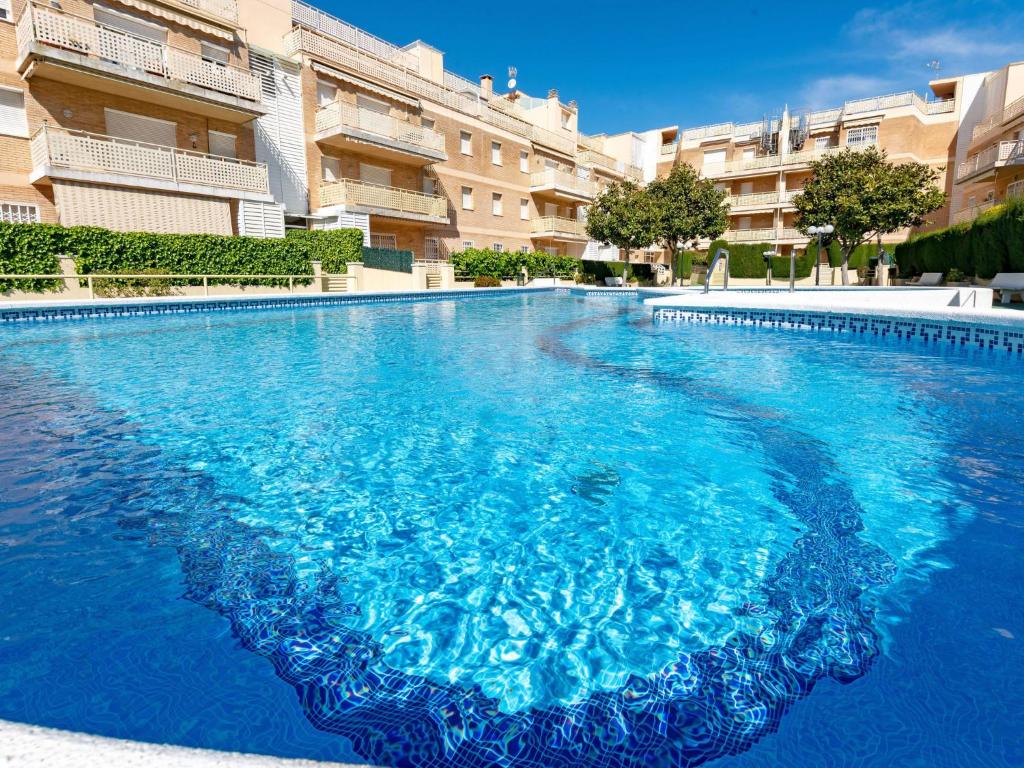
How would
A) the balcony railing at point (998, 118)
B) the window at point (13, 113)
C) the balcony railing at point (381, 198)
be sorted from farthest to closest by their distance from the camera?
the balcony railing at point (998, 118)
the balcony railing at point (381, 198)
the window at point (13, 113)

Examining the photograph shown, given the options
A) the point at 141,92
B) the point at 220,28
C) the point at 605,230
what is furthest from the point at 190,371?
the point at 605,230

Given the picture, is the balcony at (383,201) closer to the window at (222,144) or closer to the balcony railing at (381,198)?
the balcony railing at (381,198)

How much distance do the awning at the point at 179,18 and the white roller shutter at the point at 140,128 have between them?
→ 3246mm

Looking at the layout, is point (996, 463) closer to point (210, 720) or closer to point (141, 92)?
point (210, 720)

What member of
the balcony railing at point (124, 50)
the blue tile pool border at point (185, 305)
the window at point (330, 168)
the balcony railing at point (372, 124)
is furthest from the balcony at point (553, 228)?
the balcony railing at point (124, 50)

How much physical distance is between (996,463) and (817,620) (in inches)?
110

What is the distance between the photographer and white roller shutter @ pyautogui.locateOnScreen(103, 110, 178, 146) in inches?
698

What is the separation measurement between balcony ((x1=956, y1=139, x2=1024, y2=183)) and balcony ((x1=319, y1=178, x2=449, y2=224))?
963 inches

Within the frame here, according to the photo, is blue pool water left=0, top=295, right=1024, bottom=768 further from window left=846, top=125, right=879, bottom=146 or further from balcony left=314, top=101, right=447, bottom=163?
window left=846, top=125, right=879, bottom=146

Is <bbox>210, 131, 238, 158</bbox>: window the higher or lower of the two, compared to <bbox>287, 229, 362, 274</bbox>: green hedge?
higher

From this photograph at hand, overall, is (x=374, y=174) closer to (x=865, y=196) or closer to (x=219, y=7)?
(x=219, y=7)

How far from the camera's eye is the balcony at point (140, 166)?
15.6 m

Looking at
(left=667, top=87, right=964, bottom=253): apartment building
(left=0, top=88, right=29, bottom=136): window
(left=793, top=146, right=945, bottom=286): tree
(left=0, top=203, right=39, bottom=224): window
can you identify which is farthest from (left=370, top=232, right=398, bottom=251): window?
(left=667, top=87, right=964, bottom=253): apartment building

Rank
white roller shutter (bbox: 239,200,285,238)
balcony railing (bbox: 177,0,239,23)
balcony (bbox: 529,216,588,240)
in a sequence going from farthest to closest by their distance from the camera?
balcony (bbox: 529,216,588,240)
white roller shutter (bbox: 239,200,285,238)
balcony railing (bbox: 177,0,239,23)
